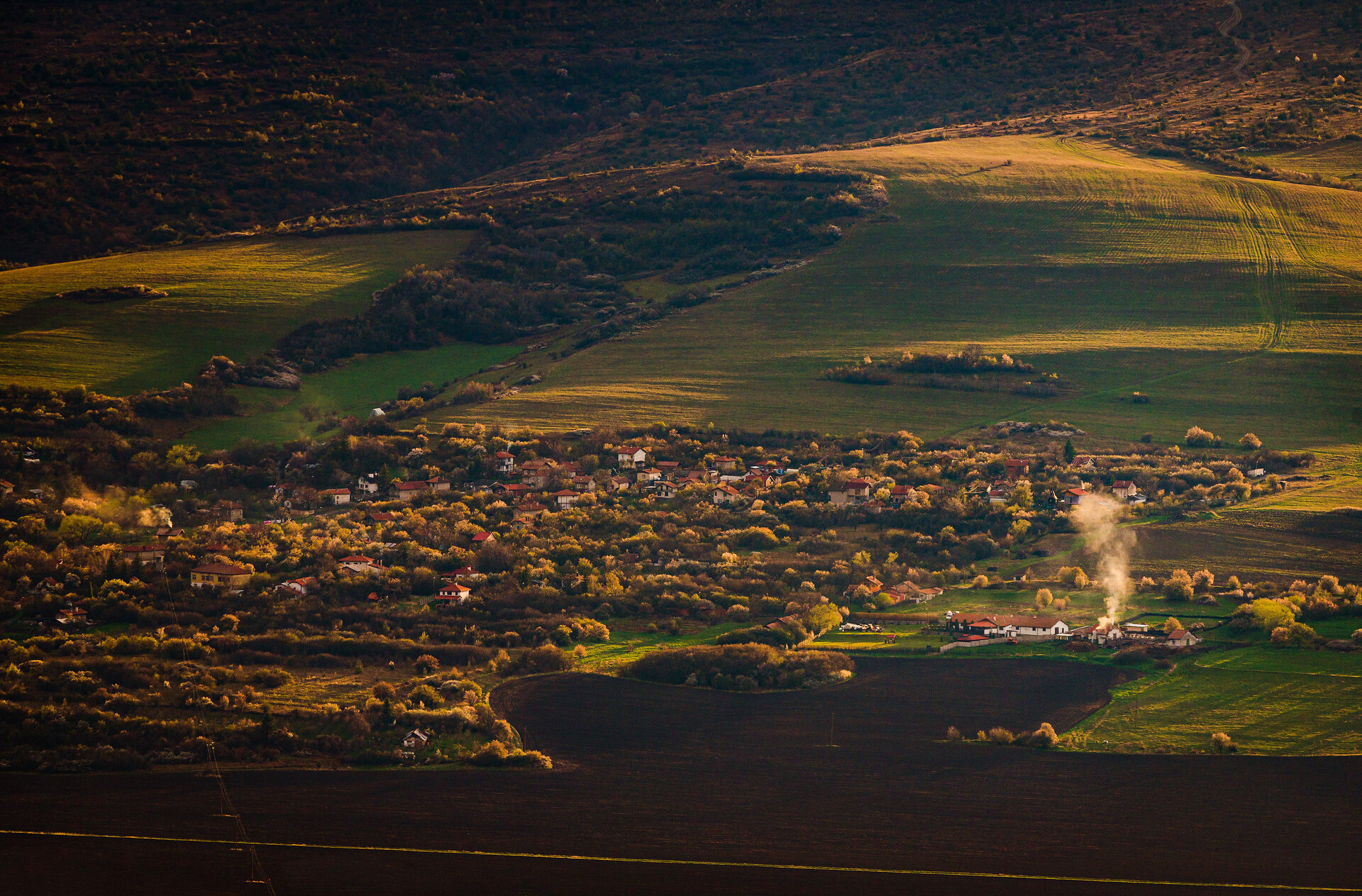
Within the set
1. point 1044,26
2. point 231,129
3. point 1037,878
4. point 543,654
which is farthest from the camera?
point 1044,26

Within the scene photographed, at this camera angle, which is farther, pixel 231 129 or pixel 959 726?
pixel 231 129

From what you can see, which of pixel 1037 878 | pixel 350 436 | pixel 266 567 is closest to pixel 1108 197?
pixel 350 436

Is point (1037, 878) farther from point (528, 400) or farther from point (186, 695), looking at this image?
point (528, 400)

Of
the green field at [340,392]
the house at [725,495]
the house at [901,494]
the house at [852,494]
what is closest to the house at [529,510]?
the house at [725,495]

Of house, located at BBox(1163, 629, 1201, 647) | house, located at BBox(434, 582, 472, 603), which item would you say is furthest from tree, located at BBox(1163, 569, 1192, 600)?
house, located at BBox(434, 582, 472, 603)

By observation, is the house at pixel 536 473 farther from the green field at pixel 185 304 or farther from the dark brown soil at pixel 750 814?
the dark brown soil at pixel 750 814

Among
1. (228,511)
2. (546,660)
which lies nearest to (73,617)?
(228,511)
